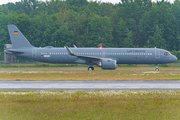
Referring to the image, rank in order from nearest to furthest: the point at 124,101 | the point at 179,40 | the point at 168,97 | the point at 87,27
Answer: the point at 124,101, the point at 168,97, the point at 179,40, the point at 87,27

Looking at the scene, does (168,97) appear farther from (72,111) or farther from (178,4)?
(178,4)

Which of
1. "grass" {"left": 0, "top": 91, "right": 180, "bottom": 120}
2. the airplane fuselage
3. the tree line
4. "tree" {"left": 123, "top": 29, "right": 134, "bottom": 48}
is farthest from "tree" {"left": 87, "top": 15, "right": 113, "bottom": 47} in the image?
"grass" {"left": 0, "top": 91, "right": 180, "bottom": 120}

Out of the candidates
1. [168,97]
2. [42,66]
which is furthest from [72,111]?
[42,66]

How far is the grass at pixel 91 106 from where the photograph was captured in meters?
11.5

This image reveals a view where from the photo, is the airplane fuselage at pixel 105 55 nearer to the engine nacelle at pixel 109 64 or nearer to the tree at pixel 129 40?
the engine nacelle at pixel 109 64

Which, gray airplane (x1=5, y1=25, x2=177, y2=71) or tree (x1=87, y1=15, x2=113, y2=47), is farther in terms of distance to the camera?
tree (x1=87, y1=15, x2=113, y2=47)

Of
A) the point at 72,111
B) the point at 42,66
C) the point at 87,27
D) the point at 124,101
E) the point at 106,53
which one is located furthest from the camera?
the point at 87,27

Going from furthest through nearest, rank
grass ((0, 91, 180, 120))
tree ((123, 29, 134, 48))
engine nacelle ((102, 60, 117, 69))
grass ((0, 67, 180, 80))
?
tree ((123, 29, 134, 48)) < engine nacelle ((102, 60, 117, 69)) < grass ((0, 67, 180, 80)) < grass ((0, 91, 180, 120))

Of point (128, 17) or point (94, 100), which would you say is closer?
point (94, 100)

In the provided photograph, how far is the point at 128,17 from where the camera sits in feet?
349

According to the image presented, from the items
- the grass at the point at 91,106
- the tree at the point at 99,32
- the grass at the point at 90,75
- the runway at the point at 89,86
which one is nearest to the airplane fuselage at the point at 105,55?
the grass at the point at 90,75

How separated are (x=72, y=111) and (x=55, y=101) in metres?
2.83

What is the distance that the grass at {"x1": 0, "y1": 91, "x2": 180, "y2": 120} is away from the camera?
1149 cm

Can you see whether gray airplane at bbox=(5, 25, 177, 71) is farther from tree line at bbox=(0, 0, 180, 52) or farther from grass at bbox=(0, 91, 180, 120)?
tree line at bbox=(0, 0, 180, 52)
